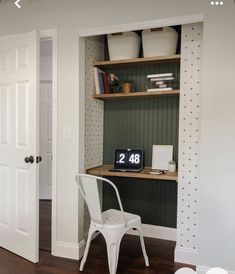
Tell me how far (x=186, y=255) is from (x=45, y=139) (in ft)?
9.79

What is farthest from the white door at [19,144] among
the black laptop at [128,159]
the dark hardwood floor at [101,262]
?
the black laptop at [128,159]

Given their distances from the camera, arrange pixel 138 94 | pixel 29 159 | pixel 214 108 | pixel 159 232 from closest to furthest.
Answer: pixel 214 108, pixel 29 159, pixel 138 94, pixel 159 232

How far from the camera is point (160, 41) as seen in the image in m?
2.63

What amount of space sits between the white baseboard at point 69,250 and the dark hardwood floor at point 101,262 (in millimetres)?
49

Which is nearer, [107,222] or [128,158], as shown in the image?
[107,222]

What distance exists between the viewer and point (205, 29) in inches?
85.1

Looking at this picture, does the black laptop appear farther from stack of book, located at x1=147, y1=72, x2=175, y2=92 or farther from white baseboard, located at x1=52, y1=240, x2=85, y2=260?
white baseboard, located at x1=52, y1=240, x2=85, y2=260

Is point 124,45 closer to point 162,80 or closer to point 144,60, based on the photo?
point 144,60

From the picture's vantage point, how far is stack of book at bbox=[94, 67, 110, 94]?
2.87 m

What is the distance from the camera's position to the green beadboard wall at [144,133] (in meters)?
2.97

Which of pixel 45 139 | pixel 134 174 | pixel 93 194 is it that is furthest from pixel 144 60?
pixel 45 139

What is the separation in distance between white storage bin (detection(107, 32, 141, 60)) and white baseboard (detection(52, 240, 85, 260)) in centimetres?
188

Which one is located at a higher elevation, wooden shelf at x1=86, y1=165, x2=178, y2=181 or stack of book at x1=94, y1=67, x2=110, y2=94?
stack of book at x1=94, y1=67, x2=110, y2=94

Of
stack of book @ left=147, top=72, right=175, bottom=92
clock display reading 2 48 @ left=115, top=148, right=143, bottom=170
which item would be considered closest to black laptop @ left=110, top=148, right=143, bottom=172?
clock display reading 2 48 @ left=115, top=148, right=143, bottom=170
